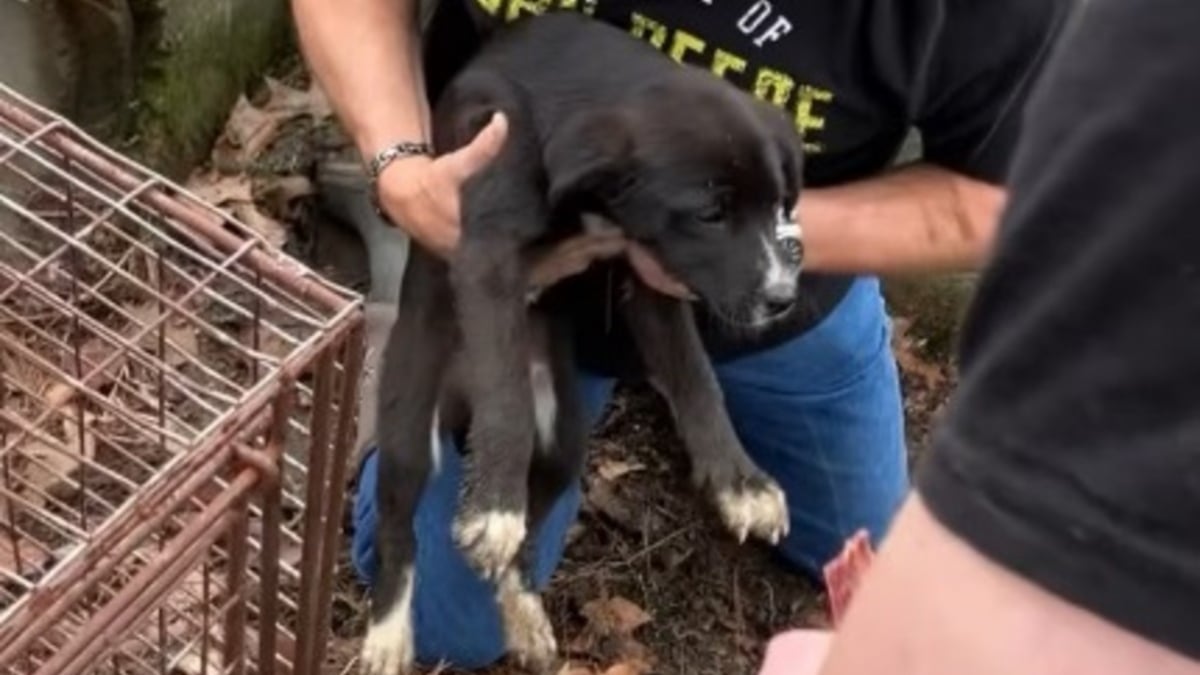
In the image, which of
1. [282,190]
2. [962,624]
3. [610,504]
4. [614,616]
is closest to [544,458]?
[614,616]

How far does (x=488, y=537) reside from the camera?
2475 mm

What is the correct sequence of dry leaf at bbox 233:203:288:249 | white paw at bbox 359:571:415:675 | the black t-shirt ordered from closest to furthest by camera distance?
the black t-shirt, white paw at bbox 359:571:415:675, dry leaf at bbox 233:203:288:249

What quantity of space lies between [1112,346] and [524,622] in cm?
211

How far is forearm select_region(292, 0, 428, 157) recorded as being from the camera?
9.03 ft

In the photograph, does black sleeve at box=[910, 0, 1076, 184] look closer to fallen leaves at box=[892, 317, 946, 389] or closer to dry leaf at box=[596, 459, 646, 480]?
dry leaf at box=[596, 459, 646, 480]

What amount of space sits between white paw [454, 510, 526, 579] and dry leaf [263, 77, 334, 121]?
63.0 inches

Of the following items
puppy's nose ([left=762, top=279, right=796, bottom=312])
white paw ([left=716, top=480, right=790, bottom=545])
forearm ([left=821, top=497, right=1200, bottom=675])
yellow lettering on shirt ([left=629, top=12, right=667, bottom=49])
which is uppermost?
forearm ([left=821, top=497, right=1200, bottom=675])

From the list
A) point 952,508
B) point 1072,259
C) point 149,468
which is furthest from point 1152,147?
point 149,468

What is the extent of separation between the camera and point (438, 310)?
2723mm

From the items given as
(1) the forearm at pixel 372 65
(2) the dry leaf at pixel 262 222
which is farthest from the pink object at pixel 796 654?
(2) the dry leaf at pixel 262 222

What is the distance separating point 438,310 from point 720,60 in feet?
1.44

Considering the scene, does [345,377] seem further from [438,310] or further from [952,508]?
[952,508]

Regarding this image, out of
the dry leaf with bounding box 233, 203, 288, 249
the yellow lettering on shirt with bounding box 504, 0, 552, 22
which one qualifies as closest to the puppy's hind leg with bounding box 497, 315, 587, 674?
the yellow lettering on shirt with bounding box 504, 0, 552, 22

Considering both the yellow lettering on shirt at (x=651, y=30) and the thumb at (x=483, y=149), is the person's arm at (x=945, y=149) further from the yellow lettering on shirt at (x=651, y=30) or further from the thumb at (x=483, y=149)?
the thumb at (x=483, y=149)
